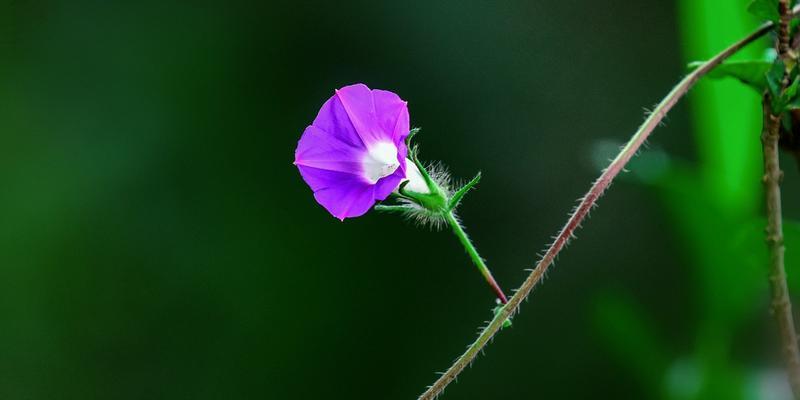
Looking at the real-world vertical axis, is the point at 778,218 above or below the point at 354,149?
below

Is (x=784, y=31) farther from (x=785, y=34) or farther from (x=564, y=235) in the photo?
(x=564, y=235)

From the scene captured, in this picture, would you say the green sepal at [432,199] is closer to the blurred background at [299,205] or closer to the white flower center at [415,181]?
the white flower center at [415,181]

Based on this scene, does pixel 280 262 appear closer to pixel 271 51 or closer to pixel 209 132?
pixel 209 132

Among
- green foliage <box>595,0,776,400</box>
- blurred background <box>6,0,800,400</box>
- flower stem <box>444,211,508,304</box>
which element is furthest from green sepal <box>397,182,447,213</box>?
blurred background <box>6,0,800,400</box>

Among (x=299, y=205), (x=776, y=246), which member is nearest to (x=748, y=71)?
(x=776, y=246)

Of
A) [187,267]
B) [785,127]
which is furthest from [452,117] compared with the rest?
[785,127]
